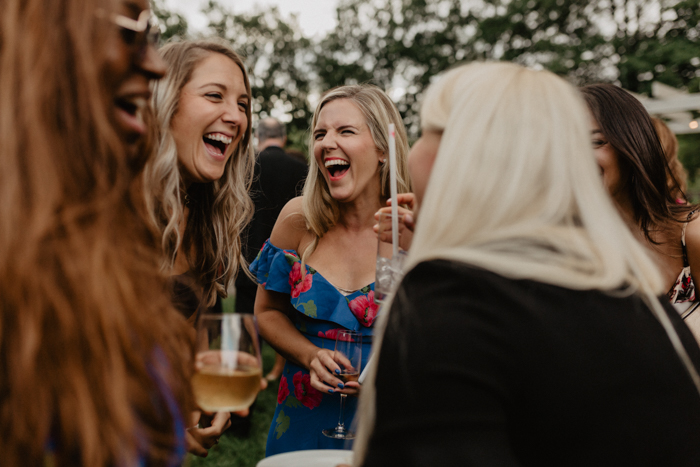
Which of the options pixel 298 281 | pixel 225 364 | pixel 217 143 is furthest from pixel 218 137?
pixel 225 364

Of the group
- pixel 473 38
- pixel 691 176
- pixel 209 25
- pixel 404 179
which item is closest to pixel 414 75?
pixel 473 38

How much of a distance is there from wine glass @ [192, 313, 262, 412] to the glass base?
0.98 m

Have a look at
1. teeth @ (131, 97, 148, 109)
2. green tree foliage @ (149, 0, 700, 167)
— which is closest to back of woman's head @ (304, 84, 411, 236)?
teeth @ (131, 97, 148, 109)

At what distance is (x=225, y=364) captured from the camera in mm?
1308

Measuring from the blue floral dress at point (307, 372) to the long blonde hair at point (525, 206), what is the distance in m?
1.38

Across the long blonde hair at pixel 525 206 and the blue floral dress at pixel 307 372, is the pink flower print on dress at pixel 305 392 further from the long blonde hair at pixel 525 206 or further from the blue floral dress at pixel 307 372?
the long blonde hair at pixel 525 206

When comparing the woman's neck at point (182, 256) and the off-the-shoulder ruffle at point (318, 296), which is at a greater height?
the woman's neck at point (182, 256)

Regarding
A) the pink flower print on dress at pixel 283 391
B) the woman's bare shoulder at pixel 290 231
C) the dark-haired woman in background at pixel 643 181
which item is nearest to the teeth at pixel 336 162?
the woman's bare shoulder at pixel 290 231

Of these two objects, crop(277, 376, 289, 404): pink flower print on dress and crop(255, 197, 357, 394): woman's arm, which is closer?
crop(255, 197, 357, 394): woman's arm

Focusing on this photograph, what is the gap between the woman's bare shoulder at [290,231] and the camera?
2.93 metres

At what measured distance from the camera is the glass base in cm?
224

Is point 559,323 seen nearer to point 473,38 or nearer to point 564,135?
point 564,135

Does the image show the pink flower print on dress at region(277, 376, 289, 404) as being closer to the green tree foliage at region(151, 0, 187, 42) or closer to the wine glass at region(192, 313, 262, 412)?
the wine glass at region(192, 313, 262, 412)

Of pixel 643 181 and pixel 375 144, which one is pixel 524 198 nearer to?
pixel 375 144
